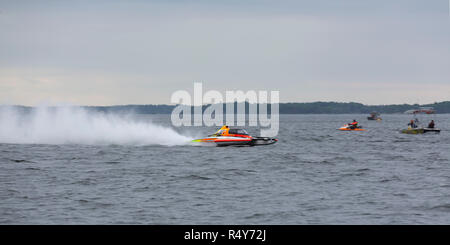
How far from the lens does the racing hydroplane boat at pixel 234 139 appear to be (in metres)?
41.5

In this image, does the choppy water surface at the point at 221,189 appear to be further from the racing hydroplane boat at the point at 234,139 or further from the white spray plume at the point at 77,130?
the white spray plume at the point at 77,130

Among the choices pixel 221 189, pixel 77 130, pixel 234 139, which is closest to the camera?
pixel 221 189

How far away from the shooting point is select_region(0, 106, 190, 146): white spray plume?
49781 millimetres

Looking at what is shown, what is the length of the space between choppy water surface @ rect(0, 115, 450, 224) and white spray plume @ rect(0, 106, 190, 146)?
41.4ft

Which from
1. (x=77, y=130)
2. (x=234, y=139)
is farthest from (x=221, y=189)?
(x=77, y=130)

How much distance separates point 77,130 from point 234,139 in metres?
19.4

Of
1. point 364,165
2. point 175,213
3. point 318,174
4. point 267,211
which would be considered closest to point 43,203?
point 175,213

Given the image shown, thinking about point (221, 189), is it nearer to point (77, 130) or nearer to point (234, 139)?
point (234, 139)

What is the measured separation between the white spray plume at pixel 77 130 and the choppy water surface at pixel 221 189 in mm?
12623

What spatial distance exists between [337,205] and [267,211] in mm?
2829

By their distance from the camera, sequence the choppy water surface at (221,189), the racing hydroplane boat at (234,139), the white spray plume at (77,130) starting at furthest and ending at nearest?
the white spray plume at (77,130), the racing hydroplane boat at (234,139), the choppy water surface at (221,189)

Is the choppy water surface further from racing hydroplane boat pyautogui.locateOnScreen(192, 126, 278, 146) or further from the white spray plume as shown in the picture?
the white spray plume

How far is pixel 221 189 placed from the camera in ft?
72.2

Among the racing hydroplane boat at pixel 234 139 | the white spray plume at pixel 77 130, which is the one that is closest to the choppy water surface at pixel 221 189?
the racing hydroplane boat at pixel 234 139
